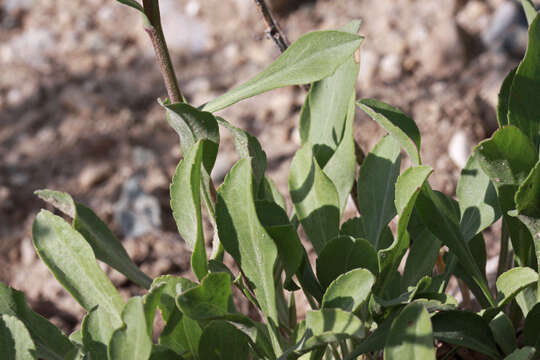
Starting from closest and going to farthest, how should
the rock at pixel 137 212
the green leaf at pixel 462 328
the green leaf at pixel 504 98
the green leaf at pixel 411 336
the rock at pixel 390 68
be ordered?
the green leaf at pixel 411 336 → the green leaf at pixel 462 328 → the green leaf at pixel 504 98 → the rock at pixel 137 212 → the rock at pixel 390 68

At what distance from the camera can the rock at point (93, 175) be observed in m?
2.30

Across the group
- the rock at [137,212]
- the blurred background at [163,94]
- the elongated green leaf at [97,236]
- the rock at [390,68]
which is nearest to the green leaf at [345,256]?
the elongated green leaf at [97,236]

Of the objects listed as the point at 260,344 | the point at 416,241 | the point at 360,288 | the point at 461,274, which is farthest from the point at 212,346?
the point at 461,274

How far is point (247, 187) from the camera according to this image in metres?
0.91

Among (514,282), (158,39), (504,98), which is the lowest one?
(514,282)

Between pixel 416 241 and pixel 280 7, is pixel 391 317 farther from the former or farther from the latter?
pixel 280 7

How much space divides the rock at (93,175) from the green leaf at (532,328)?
1.59m

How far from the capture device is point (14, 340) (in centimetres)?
91

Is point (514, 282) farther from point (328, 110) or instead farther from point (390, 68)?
point (390, 68)

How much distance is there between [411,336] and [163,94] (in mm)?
1987

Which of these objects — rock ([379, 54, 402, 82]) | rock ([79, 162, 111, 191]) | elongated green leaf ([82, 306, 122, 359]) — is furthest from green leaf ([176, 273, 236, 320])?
rock ([379, 54, 402, 82])

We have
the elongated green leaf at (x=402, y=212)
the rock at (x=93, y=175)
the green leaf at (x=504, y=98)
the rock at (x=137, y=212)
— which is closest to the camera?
the elongated green leaf at (x=402, y=212)

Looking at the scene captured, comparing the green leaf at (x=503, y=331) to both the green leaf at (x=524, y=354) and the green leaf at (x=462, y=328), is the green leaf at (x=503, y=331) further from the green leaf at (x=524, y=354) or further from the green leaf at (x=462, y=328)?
the green leaf at (x=524, y=354)

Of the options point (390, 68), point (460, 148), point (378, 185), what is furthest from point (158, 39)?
point (390, 68)
